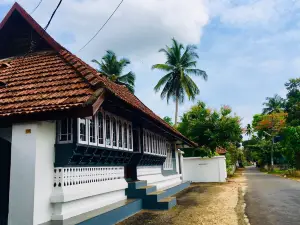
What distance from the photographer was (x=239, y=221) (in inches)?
277

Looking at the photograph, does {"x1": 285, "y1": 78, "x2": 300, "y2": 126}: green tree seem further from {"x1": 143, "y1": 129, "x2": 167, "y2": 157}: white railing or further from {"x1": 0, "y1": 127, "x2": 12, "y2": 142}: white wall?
{"x1": 0, "y1": 127, "x2": 12, "y2": 142}: white wall

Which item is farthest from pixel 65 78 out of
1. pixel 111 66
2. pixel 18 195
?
pixel 111 66

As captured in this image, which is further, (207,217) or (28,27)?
(28,27)

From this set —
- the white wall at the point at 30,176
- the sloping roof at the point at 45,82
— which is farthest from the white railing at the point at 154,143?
the white wall at the point at 30,176

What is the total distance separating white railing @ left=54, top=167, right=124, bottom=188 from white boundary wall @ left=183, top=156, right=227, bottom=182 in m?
12.7

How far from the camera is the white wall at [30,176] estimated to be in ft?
15.9

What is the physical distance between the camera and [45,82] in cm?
623

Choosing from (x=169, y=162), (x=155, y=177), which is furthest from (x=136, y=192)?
(x=169, y=162)

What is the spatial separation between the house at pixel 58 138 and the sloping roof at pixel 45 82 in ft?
0.07

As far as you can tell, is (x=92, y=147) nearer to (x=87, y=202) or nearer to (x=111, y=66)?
(x=87, y=202)

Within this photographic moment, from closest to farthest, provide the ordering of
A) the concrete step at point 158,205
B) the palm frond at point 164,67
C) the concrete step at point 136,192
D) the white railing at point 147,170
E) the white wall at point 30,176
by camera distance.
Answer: the white wall at point 30,176 → the concrete step at point 158,205 → the concrete step at point 136,192 → the white railing at point 147,170 → the palm frond at point 164,67

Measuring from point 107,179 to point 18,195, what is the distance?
2930mm

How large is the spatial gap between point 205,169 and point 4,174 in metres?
16.1

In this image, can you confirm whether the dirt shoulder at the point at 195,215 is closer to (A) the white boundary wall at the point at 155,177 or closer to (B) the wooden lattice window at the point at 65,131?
(A) the white boundary wall at the point at 155,177
